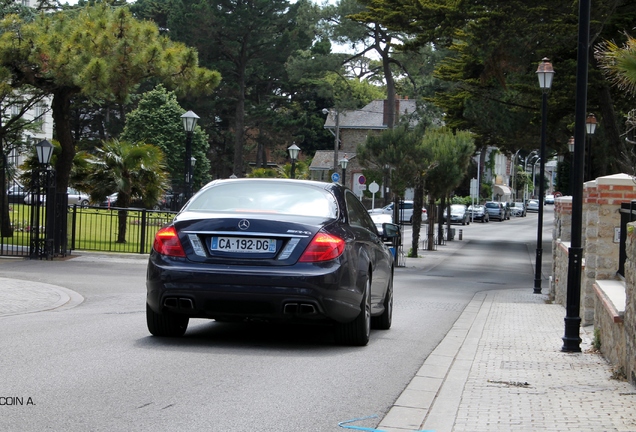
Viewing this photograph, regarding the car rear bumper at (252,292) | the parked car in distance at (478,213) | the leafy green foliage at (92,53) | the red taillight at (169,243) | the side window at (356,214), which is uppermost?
the leafy green foliage at (92,53)

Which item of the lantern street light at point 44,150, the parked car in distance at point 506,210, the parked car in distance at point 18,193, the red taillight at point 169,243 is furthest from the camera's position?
the parked car in distance at point 506,210

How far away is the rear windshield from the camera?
897 centimetres

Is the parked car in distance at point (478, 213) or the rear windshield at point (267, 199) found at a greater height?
the rear windshield at point (267, 199)

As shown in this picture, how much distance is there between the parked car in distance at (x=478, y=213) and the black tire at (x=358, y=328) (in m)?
71.2

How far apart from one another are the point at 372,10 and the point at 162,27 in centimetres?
6458

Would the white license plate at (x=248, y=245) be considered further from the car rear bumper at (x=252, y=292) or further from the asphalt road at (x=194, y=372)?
the asphalt road at (x=194, y=372)

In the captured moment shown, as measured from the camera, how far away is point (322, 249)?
27.8 ft

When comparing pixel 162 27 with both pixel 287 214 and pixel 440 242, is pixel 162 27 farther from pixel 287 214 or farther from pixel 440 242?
pixel 287 214

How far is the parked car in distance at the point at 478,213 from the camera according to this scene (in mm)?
80438

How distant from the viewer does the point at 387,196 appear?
81.4m

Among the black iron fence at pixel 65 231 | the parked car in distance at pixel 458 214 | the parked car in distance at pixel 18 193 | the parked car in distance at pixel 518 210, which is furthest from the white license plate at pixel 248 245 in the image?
the parked car in distance at pixel 518 210

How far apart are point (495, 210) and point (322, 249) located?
261 feet

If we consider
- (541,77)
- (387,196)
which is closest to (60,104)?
(541,77)

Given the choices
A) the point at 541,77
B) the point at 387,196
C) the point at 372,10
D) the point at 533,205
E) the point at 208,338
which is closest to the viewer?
the point at 208,338
